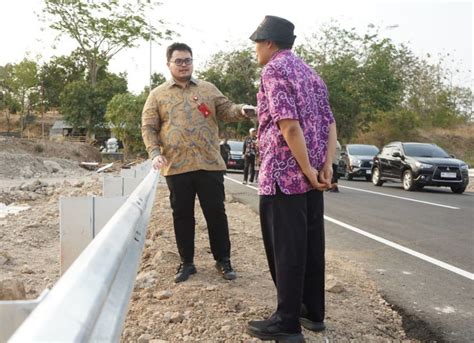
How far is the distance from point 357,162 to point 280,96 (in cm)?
2205

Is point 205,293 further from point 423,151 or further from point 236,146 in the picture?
point 236,146

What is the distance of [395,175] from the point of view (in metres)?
19.4

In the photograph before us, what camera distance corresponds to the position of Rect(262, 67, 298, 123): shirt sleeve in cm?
323

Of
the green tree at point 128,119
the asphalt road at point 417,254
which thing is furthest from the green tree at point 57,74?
the asphalt road at point 417,254

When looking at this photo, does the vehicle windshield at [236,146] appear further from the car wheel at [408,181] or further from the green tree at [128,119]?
the car wheel at [408,181]

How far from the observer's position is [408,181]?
18.3 m

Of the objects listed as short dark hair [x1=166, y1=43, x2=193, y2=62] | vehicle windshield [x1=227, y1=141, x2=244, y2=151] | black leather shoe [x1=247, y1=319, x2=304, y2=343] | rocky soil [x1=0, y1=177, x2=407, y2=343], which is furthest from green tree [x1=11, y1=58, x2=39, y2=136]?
black leather shoe [x1=247, y1=319, x2=304, y2=343]

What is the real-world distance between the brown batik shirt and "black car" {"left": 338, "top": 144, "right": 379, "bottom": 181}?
20.5m

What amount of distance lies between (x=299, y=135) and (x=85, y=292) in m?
1.95

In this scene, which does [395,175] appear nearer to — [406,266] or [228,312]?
[406,266]

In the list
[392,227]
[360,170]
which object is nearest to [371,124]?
[360,170]

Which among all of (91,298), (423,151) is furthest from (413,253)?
(423,151)

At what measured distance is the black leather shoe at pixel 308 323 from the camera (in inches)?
141

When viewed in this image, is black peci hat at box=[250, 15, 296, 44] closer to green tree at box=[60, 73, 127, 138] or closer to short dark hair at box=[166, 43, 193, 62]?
short dark hair at box=[166, 43, 193, 62]
